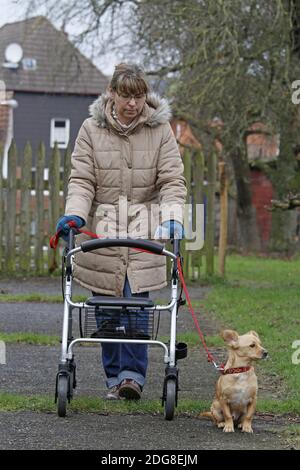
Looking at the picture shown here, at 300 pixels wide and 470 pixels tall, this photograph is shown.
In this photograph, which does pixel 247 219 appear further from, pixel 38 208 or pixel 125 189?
pixel 125 189

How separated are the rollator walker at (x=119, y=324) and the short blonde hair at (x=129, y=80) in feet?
3.04

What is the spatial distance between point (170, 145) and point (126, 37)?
1498 cm

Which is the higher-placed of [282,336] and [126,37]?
[126,37]

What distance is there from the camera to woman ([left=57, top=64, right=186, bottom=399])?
6.82 metres

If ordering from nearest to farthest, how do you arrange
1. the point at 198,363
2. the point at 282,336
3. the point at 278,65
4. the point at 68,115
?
the point at 198,363 → the point at 282,336 → the point at 278,65 → the point at 68,115

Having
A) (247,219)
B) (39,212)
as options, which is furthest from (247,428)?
(247,219)

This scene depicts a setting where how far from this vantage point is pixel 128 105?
22.0ft

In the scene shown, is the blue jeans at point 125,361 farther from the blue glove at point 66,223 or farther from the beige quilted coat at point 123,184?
the blue glove at point 66,223

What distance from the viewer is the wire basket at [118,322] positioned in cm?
639

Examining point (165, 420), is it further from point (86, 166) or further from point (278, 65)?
point (278, 65)

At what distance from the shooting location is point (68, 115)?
4775cm

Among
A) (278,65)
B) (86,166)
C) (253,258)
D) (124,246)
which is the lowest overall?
(253,258)

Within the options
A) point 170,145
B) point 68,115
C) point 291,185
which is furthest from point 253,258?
point 68,115

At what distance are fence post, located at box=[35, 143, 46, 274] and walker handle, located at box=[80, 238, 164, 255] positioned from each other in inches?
353
